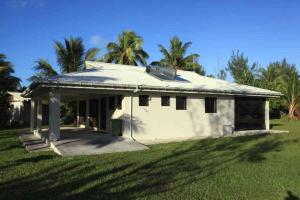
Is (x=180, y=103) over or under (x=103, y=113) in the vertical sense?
over

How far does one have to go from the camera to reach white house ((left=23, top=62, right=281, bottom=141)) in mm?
14656

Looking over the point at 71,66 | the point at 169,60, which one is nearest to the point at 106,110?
the point at 71,66

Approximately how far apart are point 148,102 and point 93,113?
21.9 feet

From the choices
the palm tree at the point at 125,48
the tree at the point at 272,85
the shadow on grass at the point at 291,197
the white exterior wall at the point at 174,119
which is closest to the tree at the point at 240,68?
the tree at the point at 272,85

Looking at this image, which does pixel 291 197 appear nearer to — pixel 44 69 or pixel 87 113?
pixel 87 113

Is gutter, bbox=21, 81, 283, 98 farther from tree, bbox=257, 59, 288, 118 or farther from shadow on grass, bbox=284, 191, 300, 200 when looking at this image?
tree, bbox=257, 59, 288, 118

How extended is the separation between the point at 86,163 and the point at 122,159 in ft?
4.08

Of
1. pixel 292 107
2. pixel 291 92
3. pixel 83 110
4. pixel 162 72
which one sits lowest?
pixel 83 110

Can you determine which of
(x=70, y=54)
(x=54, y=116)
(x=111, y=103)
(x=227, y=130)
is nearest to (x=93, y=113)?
(x=111, y=103)

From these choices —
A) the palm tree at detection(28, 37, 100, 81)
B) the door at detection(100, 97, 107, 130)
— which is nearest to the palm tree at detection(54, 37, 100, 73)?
the palm tree at detection(28, 37, 100, 81)

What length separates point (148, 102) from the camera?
1644 cm

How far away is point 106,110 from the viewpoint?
19266mm

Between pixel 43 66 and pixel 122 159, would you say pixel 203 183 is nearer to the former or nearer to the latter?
pixel 122 159

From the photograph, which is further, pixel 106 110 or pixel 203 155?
pixel 106 110
